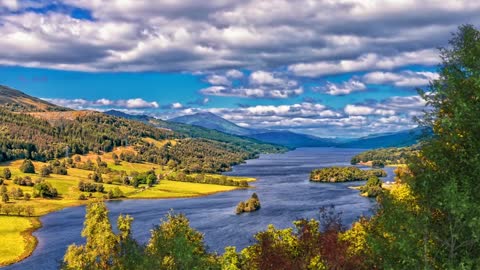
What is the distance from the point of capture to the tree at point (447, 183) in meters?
22.7

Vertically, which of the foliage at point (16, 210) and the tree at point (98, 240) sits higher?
the tree at point (98, 240)

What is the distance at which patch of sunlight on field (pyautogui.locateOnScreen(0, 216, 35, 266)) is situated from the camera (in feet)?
412

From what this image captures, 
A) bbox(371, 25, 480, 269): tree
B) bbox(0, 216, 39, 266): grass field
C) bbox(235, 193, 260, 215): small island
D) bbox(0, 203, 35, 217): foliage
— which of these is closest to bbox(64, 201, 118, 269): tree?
bbox(371, 25, 480, 269): tree

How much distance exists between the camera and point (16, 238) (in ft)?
475

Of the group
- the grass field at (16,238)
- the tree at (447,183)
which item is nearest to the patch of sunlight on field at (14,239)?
the grass field at (16,238)

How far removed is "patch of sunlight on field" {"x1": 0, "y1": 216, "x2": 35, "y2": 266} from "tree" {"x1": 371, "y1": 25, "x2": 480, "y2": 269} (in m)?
120

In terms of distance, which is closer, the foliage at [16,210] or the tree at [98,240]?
the tree at [98,240]

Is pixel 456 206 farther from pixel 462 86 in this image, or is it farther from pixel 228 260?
pixel 228 260

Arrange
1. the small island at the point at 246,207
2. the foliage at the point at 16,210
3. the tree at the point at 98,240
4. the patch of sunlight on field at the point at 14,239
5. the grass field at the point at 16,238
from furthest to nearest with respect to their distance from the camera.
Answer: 1. the foliage at the point at 16,210
2. the small island at the point at 246,207
3. the patch of sunlight on field at the point at 14,239
4. the grass field at the point at 16,238
5. the tree at the point at 98,240

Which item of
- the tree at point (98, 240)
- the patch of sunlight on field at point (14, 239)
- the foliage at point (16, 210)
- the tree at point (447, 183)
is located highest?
the tree at point (447, 183)

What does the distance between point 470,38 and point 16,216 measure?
192m

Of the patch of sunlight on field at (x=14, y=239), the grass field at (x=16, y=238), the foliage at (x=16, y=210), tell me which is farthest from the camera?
the foliage at (x=16, y=210)

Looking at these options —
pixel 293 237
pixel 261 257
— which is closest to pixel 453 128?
pixel 261 257

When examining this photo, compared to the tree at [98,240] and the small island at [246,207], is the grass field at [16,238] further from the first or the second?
the small island at [246,207]
